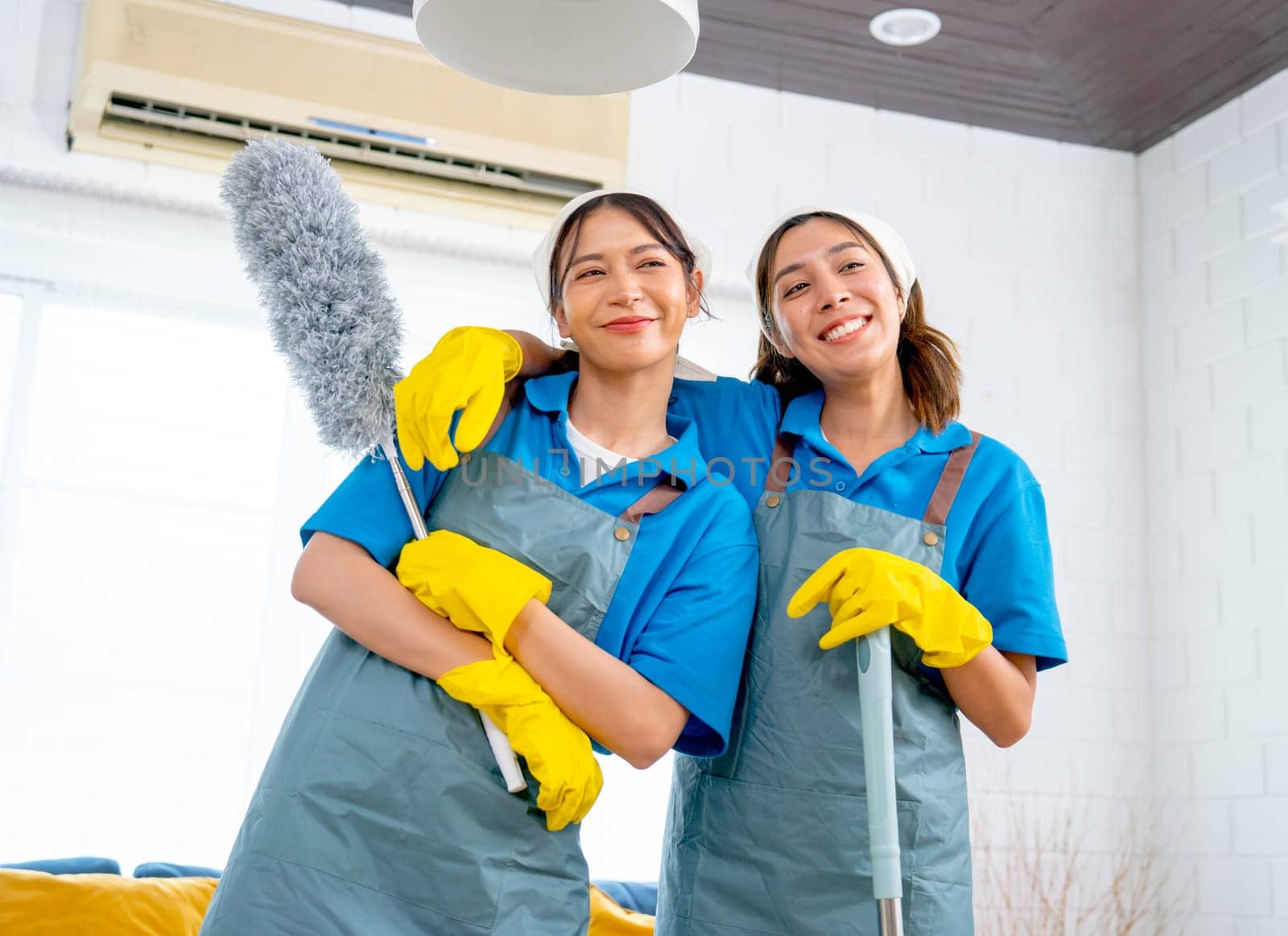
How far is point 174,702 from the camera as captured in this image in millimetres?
3197

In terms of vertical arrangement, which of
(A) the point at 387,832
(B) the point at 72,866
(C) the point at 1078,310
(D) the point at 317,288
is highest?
(C) the point at 1078,310

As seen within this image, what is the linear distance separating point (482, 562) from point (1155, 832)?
115 inches

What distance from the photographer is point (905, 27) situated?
3553mm

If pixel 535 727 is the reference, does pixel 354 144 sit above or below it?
above

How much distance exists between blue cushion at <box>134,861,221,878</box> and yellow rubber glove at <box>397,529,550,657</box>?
1584 millimetres

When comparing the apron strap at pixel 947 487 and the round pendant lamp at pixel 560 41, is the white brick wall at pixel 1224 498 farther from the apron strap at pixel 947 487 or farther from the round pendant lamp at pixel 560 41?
the round pendant lamp at pixel 560 41

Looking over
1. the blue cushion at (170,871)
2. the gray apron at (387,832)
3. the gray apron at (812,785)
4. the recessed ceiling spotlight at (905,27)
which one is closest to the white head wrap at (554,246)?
the gray apron at (812,785)

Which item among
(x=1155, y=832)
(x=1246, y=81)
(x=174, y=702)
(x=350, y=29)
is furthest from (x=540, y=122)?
(x=1155, y=832)

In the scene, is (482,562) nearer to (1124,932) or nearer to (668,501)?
(668,501)

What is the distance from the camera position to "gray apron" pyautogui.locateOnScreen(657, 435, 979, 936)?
1659 millimetres

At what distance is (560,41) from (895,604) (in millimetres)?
766

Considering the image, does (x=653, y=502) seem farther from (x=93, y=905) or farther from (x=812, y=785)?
(x=93, y=905)

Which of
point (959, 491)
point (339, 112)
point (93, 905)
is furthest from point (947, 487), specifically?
point (339, 112)

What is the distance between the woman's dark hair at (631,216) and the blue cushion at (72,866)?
1.66 meters
